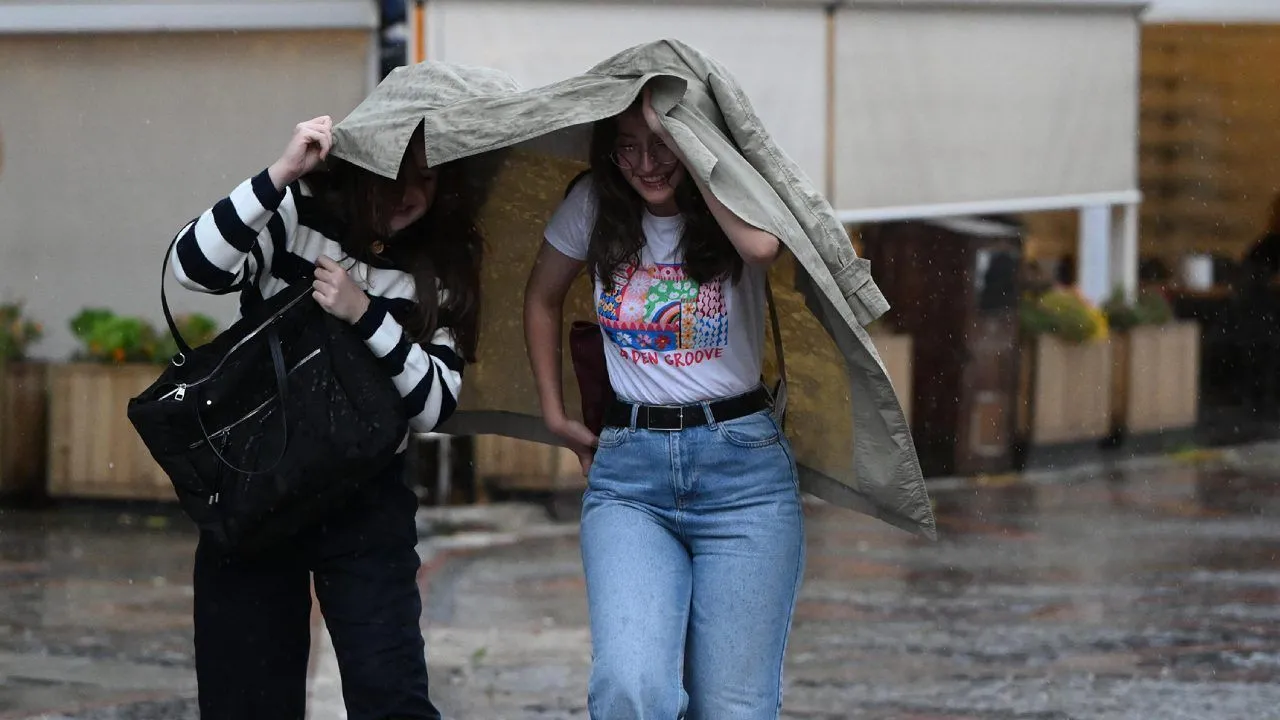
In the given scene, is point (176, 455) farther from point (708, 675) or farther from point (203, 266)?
point (708, 675)

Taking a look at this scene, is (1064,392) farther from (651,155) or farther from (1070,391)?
(651,155)

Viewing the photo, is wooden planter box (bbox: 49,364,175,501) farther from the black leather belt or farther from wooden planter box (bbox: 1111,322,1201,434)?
wooden planter box (bbox: 1111,322,1201,434)

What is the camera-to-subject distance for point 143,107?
361 inches

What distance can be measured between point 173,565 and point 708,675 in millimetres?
5288

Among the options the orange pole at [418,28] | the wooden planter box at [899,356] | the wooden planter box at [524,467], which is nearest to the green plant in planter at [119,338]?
the wooden planter box at [524,467]

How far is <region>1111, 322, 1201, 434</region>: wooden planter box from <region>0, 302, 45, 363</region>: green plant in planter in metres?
7.12

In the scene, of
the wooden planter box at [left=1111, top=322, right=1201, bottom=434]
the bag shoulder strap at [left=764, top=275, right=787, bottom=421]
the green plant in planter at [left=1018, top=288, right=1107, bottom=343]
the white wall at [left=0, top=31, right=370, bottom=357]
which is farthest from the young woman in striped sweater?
the wooden planter box at [left=1111, top=322, right=1201, bottom=434]

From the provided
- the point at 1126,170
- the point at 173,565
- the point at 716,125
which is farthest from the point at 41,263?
the point at 716,125

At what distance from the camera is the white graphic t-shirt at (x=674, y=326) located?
3508 millimetres

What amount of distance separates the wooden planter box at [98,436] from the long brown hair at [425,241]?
5960 mm

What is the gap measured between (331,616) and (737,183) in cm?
125

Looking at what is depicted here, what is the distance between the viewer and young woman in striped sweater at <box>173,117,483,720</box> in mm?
3561

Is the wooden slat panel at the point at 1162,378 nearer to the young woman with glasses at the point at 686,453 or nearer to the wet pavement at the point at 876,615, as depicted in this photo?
the wet pavement at the point at 876,615

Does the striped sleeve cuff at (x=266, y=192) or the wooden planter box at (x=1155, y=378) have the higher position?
the striped sleeve cuff at (x=266, y=192)
